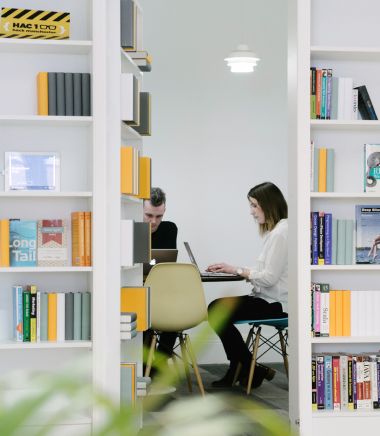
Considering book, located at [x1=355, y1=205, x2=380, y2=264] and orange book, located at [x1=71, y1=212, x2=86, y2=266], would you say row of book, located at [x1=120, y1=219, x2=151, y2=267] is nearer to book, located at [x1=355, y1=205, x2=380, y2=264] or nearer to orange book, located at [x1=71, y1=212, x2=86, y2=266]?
orange book, located at [x1=71, y1=212, x2=86, y2=266]

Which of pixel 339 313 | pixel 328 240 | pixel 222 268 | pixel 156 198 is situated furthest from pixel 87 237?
pixel 156 198

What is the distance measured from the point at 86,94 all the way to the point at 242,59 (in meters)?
3.15

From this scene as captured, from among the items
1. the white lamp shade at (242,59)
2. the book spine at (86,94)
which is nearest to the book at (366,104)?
the book spine at (86,94)

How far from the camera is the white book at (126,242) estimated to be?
4641mm

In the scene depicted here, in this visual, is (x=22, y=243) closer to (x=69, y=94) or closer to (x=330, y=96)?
(x=69, y=94)

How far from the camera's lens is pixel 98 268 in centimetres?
443

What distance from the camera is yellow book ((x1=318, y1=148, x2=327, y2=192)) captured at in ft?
15.2

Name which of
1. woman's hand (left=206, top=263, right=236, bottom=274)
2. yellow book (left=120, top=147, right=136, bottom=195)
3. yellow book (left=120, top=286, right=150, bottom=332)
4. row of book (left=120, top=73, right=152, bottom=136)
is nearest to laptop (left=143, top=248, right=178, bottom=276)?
woman's hand (left=206, top=263, right=236, bottom=274)

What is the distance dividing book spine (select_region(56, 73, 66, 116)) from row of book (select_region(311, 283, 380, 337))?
5.07 feet

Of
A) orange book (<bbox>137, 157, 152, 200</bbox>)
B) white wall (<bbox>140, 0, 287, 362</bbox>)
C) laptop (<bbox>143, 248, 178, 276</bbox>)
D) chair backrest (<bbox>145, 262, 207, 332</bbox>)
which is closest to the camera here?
orange book (<bbox>137, 157, 152, 200</bbox>)

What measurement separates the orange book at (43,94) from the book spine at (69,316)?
35.5 inches

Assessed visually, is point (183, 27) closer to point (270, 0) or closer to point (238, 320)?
point (270, 0)

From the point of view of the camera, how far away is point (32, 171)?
4.51 metres

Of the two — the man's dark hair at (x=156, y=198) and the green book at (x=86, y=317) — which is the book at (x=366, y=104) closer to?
the green book at (x=86, y=317)
